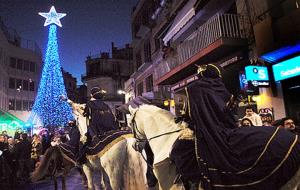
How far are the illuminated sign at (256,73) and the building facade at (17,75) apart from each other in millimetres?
35872

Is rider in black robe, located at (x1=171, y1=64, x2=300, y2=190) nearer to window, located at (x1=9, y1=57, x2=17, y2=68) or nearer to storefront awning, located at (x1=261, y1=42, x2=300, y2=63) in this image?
storefront awning, located at (x1=261, y1=42, x2=300, y2=63)

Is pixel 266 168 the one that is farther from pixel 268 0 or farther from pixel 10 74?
pixel 10 74

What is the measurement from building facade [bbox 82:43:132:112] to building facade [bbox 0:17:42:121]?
9.91m

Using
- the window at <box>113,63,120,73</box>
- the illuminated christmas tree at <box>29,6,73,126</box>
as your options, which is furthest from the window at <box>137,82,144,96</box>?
the window at <box>113,63,120,73</box>

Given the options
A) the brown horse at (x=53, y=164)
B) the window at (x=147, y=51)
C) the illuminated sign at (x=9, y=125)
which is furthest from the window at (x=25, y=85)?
the brown horse at (x=53, y=164)

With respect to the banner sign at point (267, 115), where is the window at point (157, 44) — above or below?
above

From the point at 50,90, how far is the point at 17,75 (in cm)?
1161

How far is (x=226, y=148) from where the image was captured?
3.45 m

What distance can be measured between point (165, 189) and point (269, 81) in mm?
8662

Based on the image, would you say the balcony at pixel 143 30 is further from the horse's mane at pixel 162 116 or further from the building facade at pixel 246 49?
the horse's mane at pixel 162 116

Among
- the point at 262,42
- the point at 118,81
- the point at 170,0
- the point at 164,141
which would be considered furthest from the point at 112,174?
the point at 118,81

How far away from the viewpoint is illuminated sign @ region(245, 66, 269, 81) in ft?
36.4

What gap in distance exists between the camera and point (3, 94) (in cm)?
3875

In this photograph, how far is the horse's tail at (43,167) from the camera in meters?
9.39
